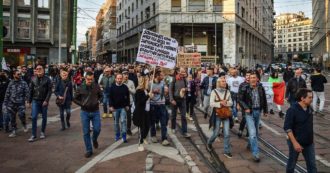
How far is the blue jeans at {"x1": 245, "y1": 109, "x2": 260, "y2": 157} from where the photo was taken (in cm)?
762

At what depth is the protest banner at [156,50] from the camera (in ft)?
32.6

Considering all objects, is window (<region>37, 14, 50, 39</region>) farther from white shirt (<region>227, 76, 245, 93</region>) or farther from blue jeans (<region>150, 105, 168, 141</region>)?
blue jeans (<region>150, 105, 168, 141</region>)

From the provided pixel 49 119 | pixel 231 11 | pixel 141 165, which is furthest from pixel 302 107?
pixel 231 11

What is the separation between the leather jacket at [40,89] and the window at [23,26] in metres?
29.7

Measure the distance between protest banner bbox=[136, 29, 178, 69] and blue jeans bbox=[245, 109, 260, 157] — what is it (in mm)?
3011

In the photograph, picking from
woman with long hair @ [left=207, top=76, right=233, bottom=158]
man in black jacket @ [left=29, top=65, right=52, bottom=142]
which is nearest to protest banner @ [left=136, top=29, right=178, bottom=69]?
woman with long hair @ [left=207, top=76, right=233, bottom=158]

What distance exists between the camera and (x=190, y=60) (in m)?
19.7

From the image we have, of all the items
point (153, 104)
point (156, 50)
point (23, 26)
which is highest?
point (23, 26)

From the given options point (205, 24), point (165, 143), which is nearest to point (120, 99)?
point (165, 143)

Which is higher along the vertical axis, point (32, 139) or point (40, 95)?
point (40, 95)

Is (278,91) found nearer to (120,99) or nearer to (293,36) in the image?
(120,99)

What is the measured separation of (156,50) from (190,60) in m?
9.69

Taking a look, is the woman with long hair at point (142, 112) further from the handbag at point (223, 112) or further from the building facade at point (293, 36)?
the building facade at point (293, 36)

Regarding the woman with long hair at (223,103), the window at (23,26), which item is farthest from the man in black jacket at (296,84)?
the window at (23,26)
